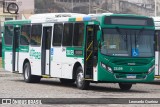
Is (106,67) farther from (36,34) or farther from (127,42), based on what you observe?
(36,34)

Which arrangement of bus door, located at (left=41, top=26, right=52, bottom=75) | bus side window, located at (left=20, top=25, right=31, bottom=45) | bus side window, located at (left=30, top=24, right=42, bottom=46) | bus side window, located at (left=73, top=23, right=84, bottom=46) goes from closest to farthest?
bus side window, located at (left=73, top=23, right=84, bottom=46)
bus door, located at (left=41, top=26, right=52, bottom=75)
bus side window, located at (left=30, top=24, right=42, bottom=46)
bus side window, located at (left=20, top=25, right=31, bottom=45)

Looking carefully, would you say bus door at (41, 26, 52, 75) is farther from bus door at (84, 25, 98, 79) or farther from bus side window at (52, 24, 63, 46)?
bus door at (84, 25, 98, 79)

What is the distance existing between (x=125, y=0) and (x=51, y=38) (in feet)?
455

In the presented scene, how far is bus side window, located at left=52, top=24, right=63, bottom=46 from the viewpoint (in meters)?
25.2

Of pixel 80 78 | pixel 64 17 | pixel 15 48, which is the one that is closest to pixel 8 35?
pixel 15 48

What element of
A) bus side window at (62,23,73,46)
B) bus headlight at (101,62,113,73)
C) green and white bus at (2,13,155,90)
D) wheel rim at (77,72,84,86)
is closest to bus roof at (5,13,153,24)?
green and white bus at (2,13,155,90)

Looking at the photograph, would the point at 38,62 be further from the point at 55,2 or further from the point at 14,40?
the point at 55,2

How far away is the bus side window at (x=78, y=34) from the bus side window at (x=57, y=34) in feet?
4.35

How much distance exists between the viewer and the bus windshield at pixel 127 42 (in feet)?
73.4

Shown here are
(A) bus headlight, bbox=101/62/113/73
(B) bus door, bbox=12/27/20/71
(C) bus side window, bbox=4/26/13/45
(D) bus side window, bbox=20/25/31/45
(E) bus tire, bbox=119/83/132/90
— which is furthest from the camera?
(C) bus side window, bbox=4/26/13/45

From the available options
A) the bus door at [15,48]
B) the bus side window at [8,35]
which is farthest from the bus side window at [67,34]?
the bus side window at [8,35]

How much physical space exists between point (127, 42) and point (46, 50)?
491cm

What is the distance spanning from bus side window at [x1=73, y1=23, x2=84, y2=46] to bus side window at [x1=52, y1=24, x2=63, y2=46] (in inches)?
52.2

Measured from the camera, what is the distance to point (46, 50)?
26.5 m
